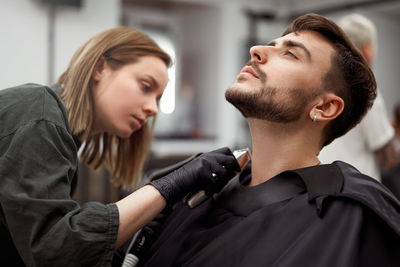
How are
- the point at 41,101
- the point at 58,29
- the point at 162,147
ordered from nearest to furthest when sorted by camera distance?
1. the point at 41,101
2. the point at 58,29
3. the point at 162,147

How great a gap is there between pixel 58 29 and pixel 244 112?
13.3ft

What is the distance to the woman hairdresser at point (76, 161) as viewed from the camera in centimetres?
116

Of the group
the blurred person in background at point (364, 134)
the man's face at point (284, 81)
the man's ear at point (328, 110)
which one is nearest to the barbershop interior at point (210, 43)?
the blurred person in background at point (364, 134)

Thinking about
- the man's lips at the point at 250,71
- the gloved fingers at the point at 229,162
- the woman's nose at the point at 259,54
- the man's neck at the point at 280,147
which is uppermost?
the woman's nose at the point at 259,54

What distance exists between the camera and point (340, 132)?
162 centimetres

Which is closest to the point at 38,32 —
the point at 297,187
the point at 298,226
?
the point at 297,187

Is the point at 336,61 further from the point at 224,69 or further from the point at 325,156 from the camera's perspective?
the point at 224,69

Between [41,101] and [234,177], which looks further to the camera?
[234,177]

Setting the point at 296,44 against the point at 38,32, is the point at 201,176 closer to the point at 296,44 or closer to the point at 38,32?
the point at 296,44

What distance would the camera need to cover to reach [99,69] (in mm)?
1665

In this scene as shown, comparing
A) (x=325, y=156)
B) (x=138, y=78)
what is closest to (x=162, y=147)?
(x=325, y=156)

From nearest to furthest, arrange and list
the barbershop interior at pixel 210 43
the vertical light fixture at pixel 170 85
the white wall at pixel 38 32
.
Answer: the white wall at pixel 38 32 < the barbershop interior at pixel 210 43 < the vertical light fixture at pixel 170 85

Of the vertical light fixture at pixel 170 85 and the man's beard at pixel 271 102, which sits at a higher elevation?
the man's beard at pixel 271 102

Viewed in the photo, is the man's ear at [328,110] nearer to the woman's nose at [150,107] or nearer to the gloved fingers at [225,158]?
the gloved fingers at [225,158]
